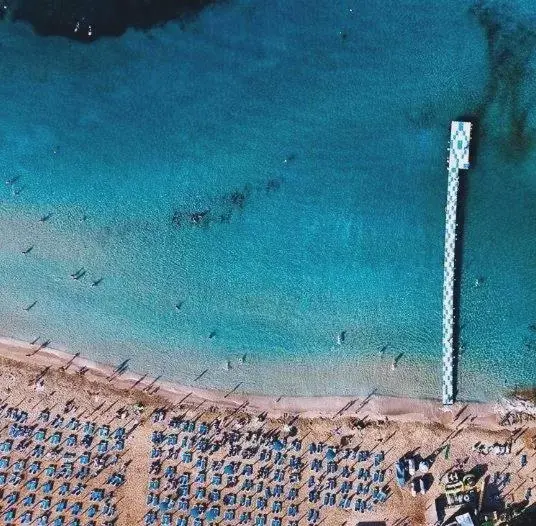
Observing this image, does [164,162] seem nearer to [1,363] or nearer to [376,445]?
[1,363]

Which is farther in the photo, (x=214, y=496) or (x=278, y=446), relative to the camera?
(x=278, y=446)

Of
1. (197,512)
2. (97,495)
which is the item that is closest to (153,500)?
(197,512)

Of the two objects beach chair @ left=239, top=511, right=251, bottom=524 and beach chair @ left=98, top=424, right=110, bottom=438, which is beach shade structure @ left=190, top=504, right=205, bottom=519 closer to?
beach chair @ left=239, top=511, right=251, bottom=524

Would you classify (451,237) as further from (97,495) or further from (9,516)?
(9,516)

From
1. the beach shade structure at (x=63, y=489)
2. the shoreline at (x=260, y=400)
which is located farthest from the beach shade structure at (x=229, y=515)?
the beach shade structure at (x=63, y=489)

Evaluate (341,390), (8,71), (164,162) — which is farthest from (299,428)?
(8,71)

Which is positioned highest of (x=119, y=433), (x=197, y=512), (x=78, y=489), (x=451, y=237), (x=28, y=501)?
(x=451, y=237)

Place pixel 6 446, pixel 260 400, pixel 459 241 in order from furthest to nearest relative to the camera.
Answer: pixel 459 241 → pixel 260 400 → pixel 6 446

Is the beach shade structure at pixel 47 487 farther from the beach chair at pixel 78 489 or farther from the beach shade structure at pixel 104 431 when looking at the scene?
the beach shade structure at pixel 104 431
